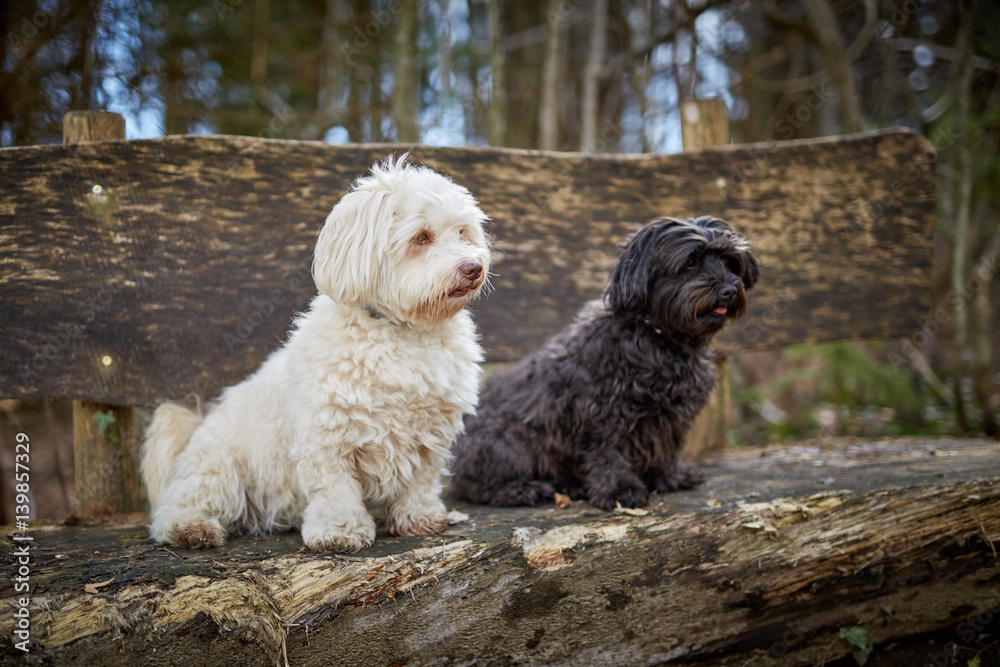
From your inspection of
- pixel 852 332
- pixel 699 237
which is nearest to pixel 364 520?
pixel 699 237

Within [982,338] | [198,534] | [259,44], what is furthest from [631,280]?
[259,44]

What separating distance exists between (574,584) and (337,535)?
912 mm

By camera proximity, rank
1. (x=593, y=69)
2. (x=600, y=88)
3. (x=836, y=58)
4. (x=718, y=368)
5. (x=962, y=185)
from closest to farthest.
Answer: (x=718, y=368)
(x=962, y=185)
(x=836, y=58)
(x=593, y=69)
(x=600, y=88)

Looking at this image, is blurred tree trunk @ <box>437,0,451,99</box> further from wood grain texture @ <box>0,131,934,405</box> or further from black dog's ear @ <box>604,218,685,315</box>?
black dog's ear @ <box>604,218,685,315</box>

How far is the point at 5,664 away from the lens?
5.92 ft

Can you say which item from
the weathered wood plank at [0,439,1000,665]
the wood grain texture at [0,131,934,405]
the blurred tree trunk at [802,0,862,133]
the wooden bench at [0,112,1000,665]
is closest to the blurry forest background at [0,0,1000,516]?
the blurred tree trunk at [802,0,862,133]

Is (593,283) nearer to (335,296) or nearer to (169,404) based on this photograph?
(335,296)

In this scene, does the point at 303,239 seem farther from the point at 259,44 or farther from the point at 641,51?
the point at 641,51

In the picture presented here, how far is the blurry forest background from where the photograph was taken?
4.60m

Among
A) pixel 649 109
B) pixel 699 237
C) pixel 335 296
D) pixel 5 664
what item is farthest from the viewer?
pixel 649 109

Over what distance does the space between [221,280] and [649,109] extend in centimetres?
578

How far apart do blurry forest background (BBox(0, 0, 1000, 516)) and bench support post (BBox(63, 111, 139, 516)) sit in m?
1.09

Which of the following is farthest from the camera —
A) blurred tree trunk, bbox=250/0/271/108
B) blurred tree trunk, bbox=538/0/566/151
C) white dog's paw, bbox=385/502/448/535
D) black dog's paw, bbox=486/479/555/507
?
blurred tree trunk, bbox=250/0/271/108

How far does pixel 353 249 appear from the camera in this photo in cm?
226
